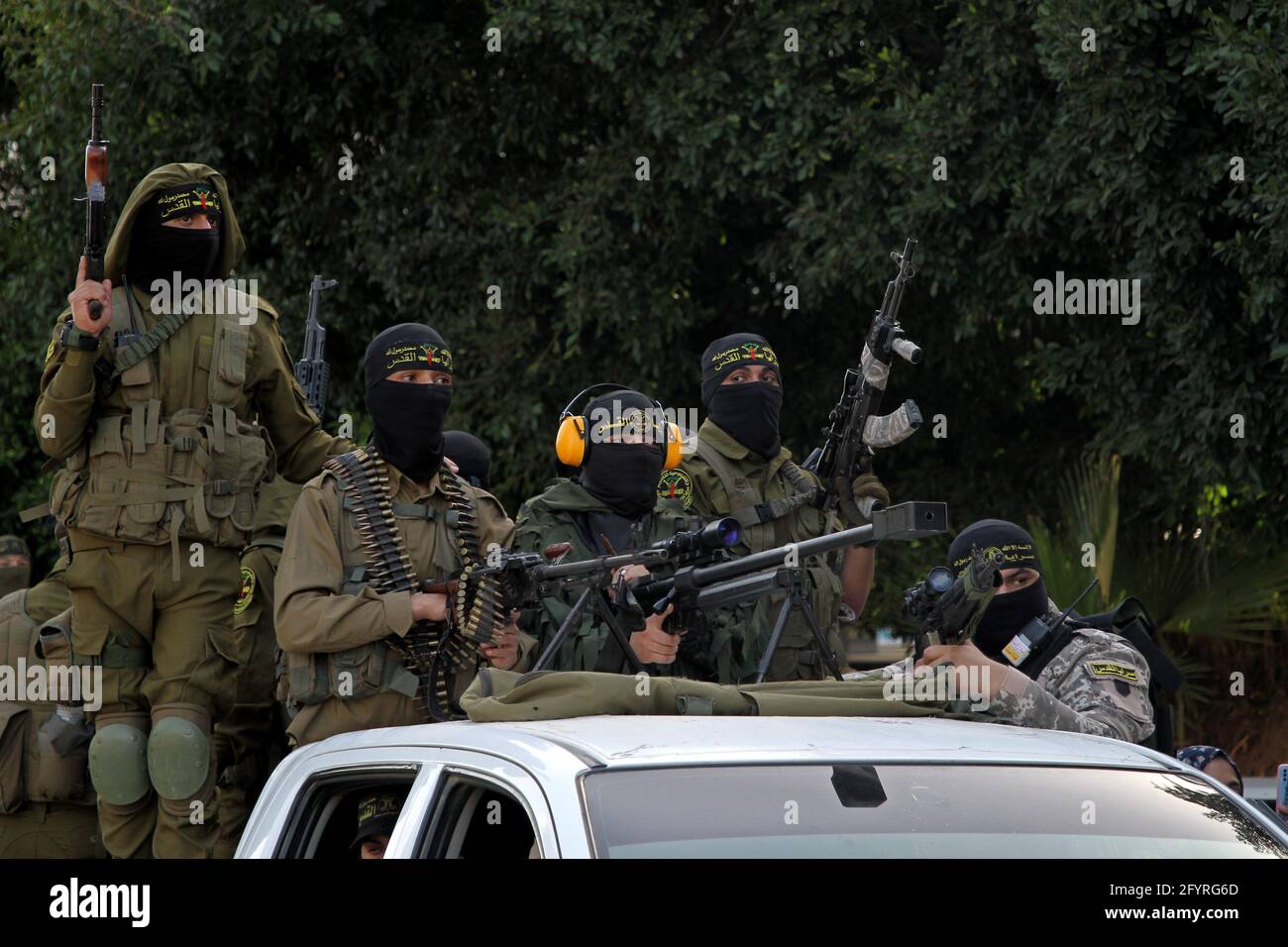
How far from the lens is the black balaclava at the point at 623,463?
20.6 ft

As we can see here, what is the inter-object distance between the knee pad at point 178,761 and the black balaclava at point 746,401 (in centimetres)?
240

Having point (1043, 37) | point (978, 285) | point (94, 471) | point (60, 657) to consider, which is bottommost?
point (60, 657)

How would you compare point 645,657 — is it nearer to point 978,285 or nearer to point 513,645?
point 513,645

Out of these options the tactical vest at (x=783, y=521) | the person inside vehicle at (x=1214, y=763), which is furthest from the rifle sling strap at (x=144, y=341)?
the person inside vehicle at (x=1214, y=763)

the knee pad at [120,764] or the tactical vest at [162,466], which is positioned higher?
the tactical vest at [162,466]

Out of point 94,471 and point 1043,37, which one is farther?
point 1043,37

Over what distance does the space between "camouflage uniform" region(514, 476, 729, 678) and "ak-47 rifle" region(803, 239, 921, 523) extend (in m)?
1.01

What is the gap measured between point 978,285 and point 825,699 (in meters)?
8.17

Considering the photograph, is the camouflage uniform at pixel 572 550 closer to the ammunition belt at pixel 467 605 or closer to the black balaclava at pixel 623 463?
the black balaclava at pixel 623 463

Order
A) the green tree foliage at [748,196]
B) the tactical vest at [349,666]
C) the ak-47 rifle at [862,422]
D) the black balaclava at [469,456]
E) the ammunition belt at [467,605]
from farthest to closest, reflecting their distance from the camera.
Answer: the green tree foliage at [748,196] → the black balaclava at [469,456] → the ak-47 rifle at [862,422] → the tactical vest at [349,666] → the ammunition belt at [467,605]

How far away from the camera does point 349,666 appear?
5523 mm

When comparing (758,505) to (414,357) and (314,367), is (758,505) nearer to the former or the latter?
(414,357)

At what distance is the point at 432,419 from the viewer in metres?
5.92

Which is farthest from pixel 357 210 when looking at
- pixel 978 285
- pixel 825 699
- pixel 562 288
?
pixel 825 699
